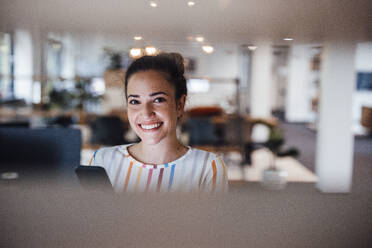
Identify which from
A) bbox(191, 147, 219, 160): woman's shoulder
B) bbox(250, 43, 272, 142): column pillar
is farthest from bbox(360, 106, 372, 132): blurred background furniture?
bbox(191, 147, 219, 160): woman's shoulder

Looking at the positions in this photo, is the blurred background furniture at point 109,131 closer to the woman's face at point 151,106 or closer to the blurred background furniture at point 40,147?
the blurred background furniture at point 40,147

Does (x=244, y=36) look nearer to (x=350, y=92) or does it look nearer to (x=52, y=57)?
(x=350, y=92)

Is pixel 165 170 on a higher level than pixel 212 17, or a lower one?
lower

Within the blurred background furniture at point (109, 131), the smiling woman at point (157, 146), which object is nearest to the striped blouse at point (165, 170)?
the smiling woman at point (157, 146)

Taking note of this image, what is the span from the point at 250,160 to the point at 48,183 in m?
6.33

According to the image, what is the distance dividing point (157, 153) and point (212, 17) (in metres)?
0.44

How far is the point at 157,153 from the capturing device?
3.36 feet

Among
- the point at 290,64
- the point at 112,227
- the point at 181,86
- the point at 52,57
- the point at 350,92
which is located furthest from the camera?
the point at 290,64

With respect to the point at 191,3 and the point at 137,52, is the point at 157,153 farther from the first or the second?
the point at 191,3

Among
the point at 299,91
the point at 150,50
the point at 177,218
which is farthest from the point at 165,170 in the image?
the point at 299,91

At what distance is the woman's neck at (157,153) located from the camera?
1.02 meters

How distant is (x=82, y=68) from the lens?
13.3 metres

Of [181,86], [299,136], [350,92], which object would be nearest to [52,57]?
→ [299,136]

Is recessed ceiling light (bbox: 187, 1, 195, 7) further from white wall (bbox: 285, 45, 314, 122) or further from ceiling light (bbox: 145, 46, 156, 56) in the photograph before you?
white wall (bbox: 285, 45, 314, 122)
